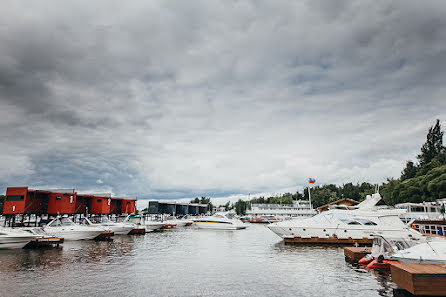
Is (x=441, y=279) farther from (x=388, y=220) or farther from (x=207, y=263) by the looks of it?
(x=388, y=220)

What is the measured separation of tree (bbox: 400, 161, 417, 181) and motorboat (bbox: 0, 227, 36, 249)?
95.9 m

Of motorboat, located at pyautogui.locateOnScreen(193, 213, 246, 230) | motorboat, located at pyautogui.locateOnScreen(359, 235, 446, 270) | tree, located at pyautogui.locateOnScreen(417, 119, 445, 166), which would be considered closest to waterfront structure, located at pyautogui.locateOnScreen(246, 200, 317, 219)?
tree, located at pyautogui.locateOnScreen(417, 119, 445, 166)

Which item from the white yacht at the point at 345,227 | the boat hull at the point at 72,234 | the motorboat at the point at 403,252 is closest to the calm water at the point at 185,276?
the motorboat at the point at 403,252

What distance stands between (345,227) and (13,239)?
1157 inches

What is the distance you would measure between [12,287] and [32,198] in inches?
1238

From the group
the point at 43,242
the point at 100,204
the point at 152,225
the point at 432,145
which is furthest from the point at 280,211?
the point at 43,242

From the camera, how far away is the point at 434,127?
8500cm

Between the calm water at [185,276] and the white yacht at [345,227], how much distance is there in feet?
22.4

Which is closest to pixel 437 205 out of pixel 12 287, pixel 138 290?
pixel 138 290

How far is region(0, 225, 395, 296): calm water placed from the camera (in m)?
11.6

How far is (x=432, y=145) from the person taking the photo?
84.2 metres

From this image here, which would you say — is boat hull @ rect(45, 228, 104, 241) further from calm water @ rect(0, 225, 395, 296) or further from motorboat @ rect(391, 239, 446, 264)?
motorboat @ rect(391, 239, 446, 264)

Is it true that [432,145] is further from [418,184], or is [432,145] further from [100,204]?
[100,204]

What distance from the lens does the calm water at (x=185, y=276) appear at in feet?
38.2
